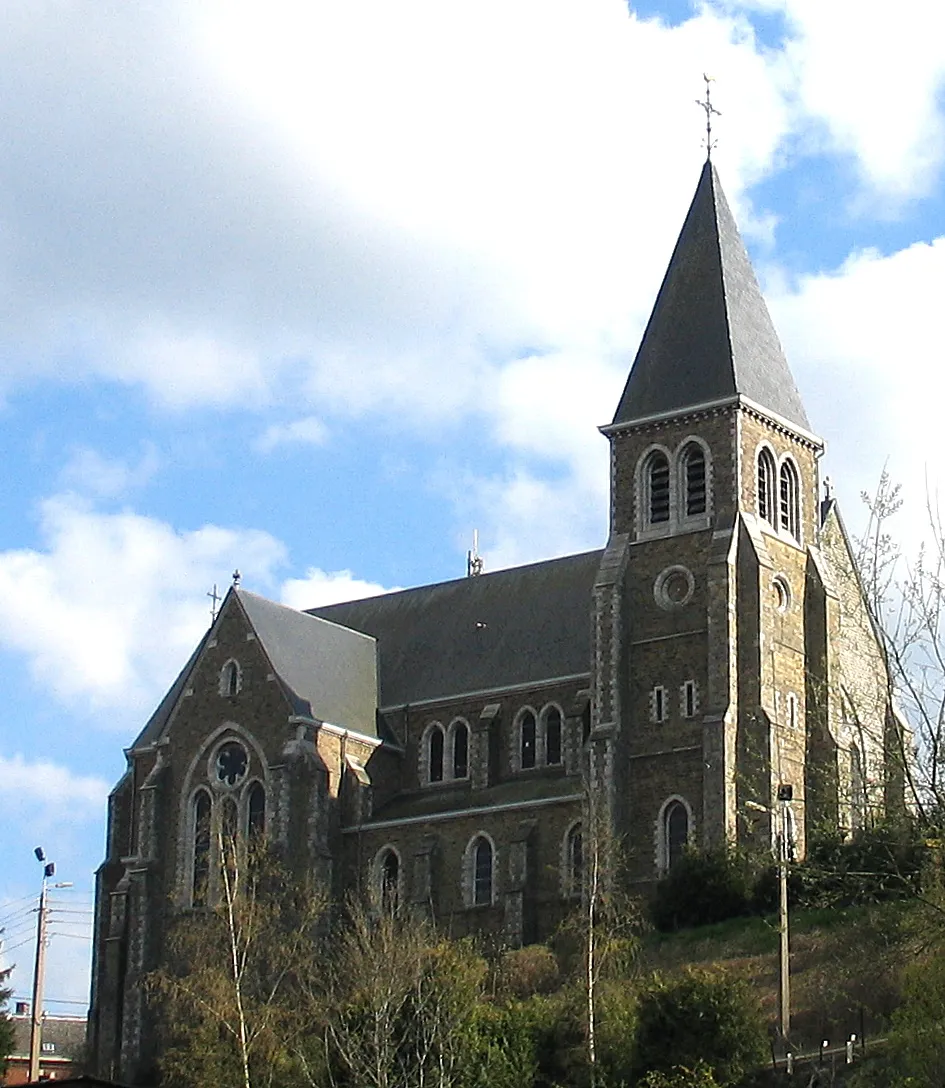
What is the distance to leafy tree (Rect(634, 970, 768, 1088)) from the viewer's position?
45.8 meters

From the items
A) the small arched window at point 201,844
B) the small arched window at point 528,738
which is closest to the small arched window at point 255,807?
the small arched window at point 201,844

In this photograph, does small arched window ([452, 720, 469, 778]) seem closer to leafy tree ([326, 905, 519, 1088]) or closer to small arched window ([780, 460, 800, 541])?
small arched window ([780, 460, 800, 541])

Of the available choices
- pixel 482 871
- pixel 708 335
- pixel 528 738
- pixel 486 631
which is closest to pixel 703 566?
pixel 708 335

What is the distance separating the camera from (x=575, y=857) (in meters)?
65.9

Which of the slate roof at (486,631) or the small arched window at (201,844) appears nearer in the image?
the small arched window at (201,844)

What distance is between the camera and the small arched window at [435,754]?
241ft

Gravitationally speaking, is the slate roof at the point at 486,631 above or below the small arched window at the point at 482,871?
above

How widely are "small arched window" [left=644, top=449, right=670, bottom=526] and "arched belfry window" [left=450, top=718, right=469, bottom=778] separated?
1014cm

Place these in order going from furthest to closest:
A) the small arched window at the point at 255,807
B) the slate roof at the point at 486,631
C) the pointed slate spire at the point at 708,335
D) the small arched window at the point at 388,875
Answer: the slate roof at the point at 486,631 < the small arched window at the point at 255,807 < the small arched window at the point at 388,875 < the pointed slate spire at the point at 708,335

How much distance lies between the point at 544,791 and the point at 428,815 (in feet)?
13.2

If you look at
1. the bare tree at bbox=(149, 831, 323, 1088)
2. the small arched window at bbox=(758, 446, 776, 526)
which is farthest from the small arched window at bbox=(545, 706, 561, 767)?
the small arched window at bbox=(758, 446, 776, 526)

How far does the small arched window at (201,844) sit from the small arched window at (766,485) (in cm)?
2029

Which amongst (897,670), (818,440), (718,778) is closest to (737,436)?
(818,440)

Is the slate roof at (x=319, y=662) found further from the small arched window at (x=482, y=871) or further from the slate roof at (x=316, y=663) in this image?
the small arched window at (x=482, y=871)
